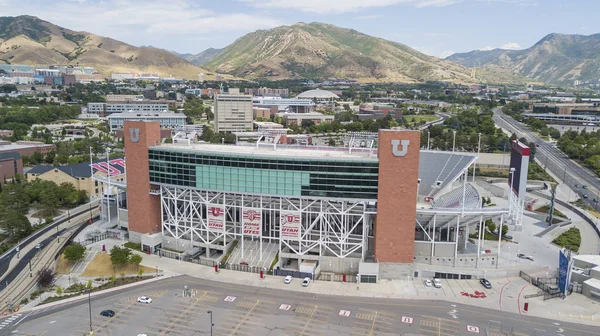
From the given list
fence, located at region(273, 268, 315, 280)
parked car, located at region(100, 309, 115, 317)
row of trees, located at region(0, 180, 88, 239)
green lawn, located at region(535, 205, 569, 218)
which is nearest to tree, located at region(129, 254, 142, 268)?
parked car, located at region(100, 309, 115, 317)

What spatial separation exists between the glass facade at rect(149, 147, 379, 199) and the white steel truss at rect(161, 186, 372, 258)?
1.71 metres

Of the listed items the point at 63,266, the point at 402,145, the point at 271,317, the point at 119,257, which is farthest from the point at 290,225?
the point at 63,266

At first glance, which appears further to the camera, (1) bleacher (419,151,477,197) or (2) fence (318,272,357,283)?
(1) bleacher (419,151,477,197)

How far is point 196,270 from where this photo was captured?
68500 mm

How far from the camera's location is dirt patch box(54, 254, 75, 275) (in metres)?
69.4

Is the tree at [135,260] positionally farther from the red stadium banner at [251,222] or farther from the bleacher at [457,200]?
the bleacher at [457,200]

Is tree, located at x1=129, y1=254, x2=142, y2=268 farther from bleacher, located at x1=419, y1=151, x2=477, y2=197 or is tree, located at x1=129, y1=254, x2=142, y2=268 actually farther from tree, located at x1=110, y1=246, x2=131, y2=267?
bleacher, located at x1=419, y1=151, x2=477, y2=197

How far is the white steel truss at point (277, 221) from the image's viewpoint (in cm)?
6825

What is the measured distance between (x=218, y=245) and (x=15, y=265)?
1281 inches

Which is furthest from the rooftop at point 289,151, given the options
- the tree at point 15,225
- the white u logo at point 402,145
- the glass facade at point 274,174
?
the tree at point 15,225

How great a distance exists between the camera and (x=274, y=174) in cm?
6819

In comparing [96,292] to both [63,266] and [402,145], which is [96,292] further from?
[402,145]

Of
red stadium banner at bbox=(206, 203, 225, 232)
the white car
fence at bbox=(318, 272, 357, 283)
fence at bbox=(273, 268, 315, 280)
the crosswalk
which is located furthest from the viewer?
red stadium banner at bbox=(206, 203, 225, 232)

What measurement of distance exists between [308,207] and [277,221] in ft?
35.6
